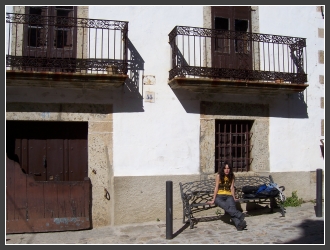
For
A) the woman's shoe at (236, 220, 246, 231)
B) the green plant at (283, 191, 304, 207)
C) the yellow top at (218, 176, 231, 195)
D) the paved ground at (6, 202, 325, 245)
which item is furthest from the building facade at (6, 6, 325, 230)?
the woman's shoe at (236, 220, 246, 231)

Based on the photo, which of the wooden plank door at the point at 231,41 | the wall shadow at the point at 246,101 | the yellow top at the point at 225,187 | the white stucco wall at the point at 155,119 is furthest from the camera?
the wooden plank door at the point at 231,41

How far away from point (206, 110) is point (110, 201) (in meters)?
2.66

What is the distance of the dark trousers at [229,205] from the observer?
684 centimetres

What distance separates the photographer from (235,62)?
826 cm

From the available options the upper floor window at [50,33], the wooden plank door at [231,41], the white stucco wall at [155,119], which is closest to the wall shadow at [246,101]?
the white stucco wall at [155,119]

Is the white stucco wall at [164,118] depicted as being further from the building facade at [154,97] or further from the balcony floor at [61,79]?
the balcony floor at [61,79]

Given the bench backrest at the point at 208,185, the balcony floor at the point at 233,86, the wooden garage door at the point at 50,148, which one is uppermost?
the balcony floor at the point at 233,86

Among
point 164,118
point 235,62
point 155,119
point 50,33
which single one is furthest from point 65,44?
point 235,62

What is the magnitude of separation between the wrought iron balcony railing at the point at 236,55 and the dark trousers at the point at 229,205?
7.79ft

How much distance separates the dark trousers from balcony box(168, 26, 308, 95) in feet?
7.02

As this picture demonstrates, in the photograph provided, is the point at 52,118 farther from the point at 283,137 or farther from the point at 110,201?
the point at 283,137

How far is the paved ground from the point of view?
6.35 meters

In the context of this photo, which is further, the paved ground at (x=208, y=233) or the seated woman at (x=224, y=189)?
the seated woman at (x=224, y=189)

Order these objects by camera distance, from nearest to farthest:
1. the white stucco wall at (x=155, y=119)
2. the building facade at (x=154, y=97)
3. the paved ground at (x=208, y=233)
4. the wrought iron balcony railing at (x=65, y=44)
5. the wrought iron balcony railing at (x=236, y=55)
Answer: the paved ground at (x=208, y=233), the wrought iron balcony railing at (x=65, y=44), the building facade at (x=154, y=97), the white stucco wall at (x=155, y=119), the wrought iron balcony railing at (x=236, y=55)
